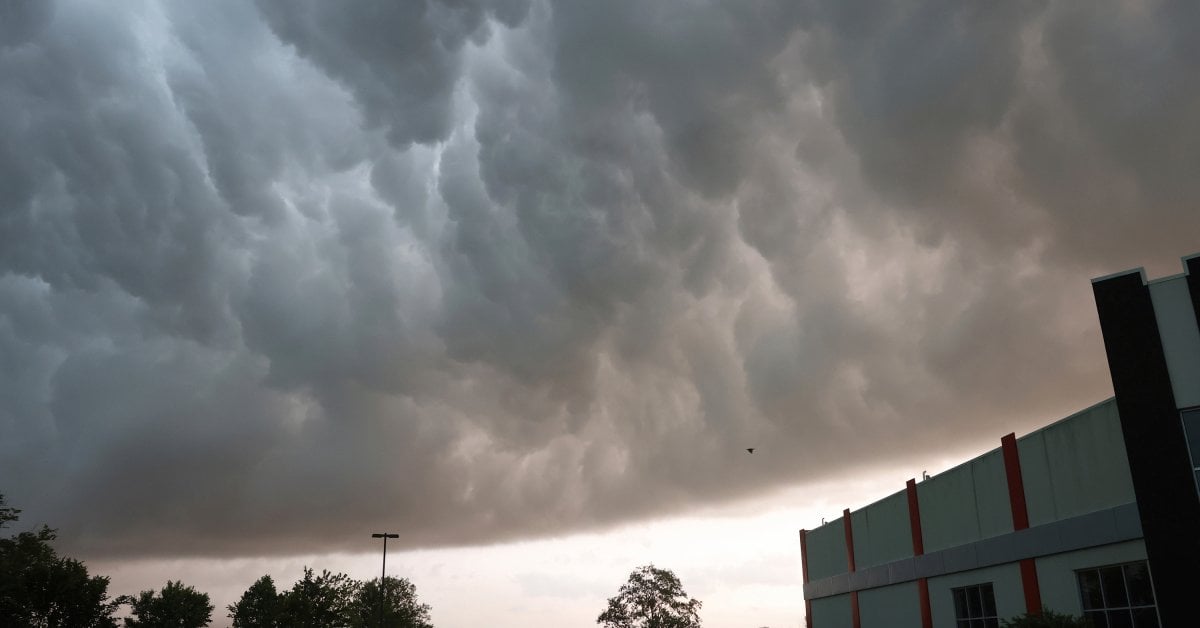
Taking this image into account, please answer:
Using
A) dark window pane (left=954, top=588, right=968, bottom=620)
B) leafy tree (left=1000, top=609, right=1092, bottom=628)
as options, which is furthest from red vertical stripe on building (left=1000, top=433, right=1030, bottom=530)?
leafy tree (left=1000, top=609, right=1092, bottom=628)

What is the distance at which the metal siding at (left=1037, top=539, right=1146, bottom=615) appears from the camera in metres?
27.7

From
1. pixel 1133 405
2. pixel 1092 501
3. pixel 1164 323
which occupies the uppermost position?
pixel 1164 323

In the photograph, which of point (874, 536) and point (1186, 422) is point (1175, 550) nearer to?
point (1186, 422)

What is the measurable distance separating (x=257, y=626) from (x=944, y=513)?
88.1 m

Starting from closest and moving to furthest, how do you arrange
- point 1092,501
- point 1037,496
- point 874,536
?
point 1092,501 → point 1037,496 → point 874,536

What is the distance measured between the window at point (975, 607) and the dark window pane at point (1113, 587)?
22.2 ft

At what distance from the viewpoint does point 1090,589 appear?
29641 millimetres

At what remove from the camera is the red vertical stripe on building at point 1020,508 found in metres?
32.4

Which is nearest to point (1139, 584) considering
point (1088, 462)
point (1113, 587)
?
point (1113, 587)

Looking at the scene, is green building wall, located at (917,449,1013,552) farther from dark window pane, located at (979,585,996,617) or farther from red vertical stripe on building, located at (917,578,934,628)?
dark window pane, located at (979,585,996,617)

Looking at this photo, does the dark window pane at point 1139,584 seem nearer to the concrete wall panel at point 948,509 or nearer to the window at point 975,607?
the window at point 975,607

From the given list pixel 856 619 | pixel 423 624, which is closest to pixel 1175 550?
pixel 856 619

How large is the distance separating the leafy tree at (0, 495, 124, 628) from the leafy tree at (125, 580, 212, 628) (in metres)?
14.1

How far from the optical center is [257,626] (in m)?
103
